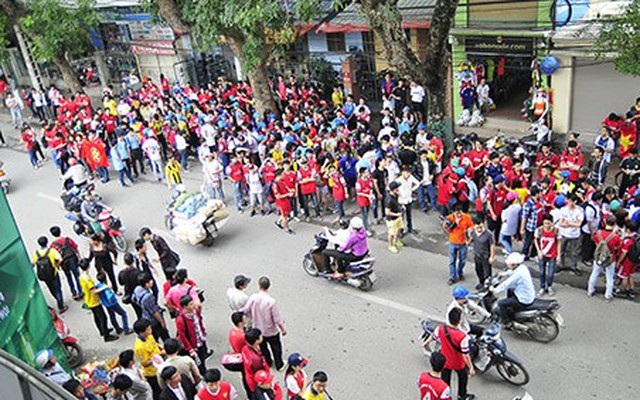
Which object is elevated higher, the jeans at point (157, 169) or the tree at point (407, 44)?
the tree at point (407, 44)

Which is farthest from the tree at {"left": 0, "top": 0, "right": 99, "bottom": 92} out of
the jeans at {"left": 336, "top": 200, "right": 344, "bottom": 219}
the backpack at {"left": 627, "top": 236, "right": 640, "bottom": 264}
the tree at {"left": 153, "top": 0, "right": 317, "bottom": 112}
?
the backpack at {"left": 627, "top": 236, "right": 640, "bottom": 264}

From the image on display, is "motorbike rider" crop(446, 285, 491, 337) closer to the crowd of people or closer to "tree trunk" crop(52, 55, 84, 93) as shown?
the crowd of people

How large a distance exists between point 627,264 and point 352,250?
4054 millimetres

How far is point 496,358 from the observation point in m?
7.60

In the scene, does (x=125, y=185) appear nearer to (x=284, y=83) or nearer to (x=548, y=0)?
(x=284, y=83)

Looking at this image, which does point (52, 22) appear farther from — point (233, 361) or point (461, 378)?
point (461, 378)

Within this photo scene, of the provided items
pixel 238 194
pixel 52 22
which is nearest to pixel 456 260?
pixel 238 194

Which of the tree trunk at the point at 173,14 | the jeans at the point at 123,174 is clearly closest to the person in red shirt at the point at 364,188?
the jeans at the point at 123,174

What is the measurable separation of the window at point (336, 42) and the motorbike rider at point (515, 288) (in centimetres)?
1389

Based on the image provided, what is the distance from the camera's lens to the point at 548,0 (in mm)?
14867

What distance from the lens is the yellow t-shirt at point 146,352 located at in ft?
24.6

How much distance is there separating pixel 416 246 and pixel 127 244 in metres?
6.21

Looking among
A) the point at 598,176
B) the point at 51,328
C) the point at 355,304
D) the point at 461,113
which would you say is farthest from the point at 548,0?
the point at 51,328

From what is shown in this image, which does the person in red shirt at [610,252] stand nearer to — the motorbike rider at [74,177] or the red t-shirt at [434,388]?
the red t-shirt at [434,388]
